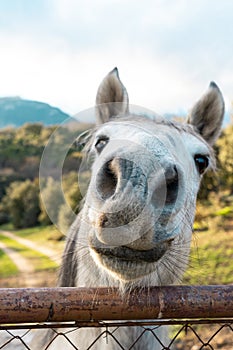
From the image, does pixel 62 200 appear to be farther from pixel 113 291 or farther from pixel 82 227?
pixel 113 291

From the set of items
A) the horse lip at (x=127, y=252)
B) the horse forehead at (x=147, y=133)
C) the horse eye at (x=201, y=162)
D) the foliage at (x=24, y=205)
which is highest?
the horse forehead at (x=147, y=133)

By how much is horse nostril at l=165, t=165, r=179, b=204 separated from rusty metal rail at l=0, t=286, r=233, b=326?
38 centimetres

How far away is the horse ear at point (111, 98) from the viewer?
288 cm

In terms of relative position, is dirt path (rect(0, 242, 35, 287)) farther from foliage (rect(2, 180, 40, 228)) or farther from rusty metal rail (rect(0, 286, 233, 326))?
rusty metal rail (rect(0, 286, 233, 326))

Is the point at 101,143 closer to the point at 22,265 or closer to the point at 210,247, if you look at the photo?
the point at 210,247

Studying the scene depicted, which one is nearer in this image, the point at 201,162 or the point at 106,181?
the point at 106,181

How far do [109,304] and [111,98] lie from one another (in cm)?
194

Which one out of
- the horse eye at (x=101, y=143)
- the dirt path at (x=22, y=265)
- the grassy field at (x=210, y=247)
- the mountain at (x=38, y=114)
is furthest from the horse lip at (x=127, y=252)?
the dirt path at (x=22, y=265)

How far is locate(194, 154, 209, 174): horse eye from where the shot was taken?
248 cm

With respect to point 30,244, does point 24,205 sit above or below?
below

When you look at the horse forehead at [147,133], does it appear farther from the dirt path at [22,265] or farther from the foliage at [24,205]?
the foliage at [24,205]

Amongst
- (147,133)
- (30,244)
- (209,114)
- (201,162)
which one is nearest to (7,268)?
(30,244)

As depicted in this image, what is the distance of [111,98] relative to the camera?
3.01 metres

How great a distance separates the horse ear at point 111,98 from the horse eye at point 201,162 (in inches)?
27.6
